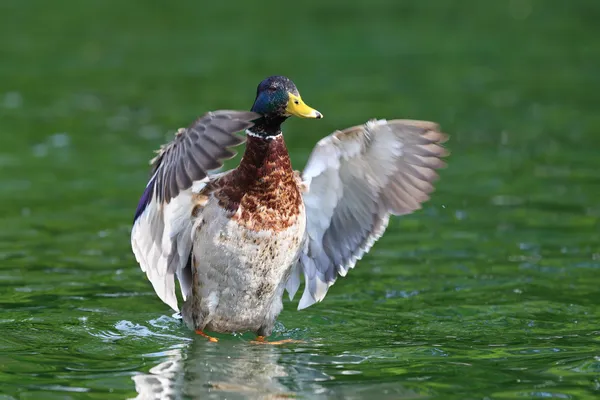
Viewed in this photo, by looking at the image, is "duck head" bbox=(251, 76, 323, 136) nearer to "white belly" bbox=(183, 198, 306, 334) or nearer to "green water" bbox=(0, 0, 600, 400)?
"white belly" bbox=(183, 198, 306, 334)

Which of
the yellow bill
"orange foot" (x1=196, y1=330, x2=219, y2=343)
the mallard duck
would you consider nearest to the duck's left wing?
the mallard duck

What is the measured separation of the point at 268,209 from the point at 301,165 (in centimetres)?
533

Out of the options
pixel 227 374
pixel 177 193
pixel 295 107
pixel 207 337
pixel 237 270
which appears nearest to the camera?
pixel 177 193

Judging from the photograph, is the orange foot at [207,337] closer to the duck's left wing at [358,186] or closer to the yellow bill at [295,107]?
the duck's left wing at [358,186]

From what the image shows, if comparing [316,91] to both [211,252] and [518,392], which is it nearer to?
[211,252]

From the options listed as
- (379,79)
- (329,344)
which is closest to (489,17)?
(379,79)

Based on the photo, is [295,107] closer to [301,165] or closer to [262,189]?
[262,189]

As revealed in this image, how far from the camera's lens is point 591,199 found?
470 inches

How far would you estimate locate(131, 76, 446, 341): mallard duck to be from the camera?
773cm

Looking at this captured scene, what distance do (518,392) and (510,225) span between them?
183 inches

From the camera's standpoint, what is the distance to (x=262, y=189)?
304 inches

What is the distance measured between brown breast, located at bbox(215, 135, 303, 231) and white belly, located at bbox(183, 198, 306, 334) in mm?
73

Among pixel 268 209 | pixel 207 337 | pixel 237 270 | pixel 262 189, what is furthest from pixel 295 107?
pixel 207 337

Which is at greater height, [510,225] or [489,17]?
[489,17]
